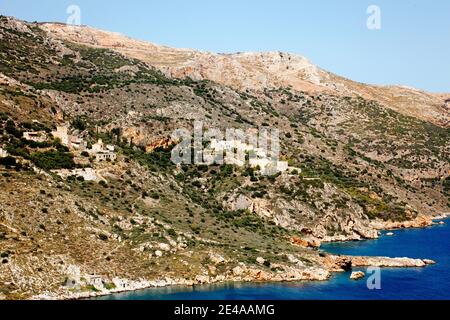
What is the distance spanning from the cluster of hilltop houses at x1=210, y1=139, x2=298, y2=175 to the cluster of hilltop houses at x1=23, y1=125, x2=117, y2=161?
2670cm

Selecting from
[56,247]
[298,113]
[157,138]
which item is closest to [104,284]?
[56,247]

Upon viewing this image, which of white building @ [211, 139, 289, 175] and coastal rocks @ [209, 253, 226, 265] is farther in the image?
white building @ [211, 139, 289, 175]

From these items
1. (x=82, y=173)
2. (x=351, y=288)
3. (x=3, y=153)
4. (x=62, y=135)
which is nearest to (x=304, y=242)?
(x=351, y=288)

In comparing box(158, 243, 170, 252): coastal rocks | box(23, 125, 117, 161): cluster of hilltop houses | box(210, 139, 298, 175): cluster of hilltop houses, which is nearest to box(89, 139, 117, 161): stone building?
box(23, 125, 117, 161): cluster of hilltop houses

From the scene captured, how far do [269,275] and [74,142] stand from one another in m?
35.8

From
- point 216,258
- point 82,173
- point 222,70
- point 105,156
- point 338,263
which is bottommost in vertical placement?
point 338,263

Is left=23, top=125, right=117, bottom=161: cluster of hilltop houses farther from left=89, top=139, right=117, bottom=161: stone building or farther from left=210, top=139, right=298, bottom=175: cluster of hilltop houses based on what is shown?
left=210, top=139, right=298, bottom=175: cluster of hilltop houses

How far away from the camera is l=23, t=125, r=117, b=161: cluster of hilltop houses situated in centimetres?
7612

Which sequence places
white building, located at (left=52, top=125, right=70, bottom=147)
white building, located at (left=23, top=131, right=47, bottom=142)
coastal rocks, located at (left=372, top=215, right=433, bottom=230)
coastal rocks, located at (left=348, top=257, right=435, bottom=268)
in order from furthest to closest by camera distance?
1. coastal rocks, located at (left=372, top=215, right=433, bottom=230)
2. white building, located at (left=52, top=125, right=70, bottom=147)
3. white building, located at (left=23, top=131, right=47, bottom=142)
4. coastal rocks, located at (left=348, top=257, right=435, bottom=268)

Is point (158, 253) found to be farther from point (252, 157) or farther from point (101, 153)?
point (252, 157)

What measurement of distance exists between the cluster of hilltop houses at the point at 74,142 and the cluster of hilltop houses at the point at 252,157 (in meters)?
26.7

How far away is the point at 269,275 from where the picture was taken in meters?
64.2
